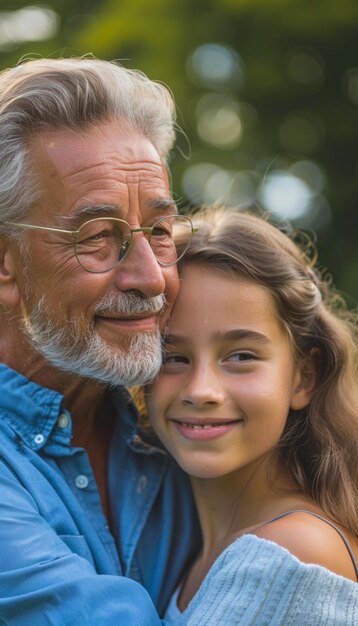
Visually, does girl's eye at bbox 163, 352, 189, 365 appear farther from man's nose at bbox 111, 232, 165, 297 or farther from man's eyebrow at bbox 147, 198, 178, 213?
man's eyebrow at bbox 147, 198, 178, 213

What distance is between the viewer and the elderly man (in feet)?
9.71

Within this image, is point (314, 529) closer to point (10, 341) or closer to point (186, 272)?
point (186, 272)

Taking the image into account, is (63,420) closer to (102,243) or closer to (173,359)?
(173,359)

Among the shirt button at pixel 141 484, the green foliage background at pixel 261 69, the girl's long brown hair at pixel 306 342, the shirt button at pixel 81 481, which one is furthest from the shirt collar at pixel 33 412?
the green foliage background at pixel 261 69

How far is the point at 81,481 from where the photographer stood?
9.96 feet

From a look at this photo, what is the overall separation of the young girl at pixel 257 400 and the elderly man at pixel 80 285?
11cm

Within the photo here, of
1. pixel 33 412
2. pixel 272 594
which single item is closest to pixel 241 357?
pixel 33 412

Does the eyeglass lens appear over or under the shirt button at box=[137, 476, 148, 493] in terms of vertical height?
over

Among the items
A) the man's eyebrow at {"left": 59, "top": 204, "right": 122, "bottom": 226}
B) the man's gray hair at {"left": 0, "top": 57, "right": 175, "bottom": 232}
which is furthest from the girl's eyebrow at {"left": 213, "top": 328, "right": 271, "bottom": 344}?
the man's gray hair at {"left": 0, "top": 57, "right": 175, "bottom": 232}

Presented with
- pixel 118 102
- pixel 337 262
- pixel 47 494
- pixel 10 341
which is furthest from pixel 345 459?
pixel 337 262

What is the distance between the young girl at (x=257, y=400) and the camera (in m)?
2.91

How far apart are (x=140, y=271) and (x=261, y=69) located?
5.44 metres

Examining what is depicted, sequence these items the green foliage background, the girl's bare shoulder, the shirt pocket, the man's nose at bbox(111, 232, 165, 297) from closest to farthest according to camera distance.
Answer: the girl's bare shoulder
the shirt pocket
the man's nose at bbox(111, 232, 165, 297)
the green foliage background

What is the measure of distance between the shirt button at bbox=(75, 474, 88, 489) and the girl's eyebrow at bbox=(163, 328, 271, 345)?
1.64 ft
